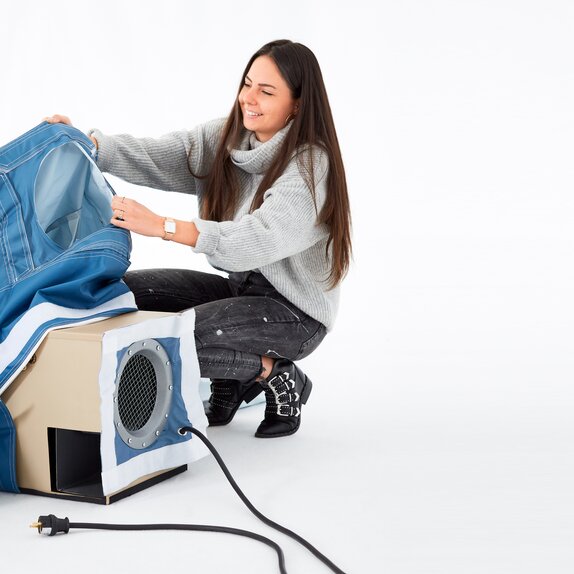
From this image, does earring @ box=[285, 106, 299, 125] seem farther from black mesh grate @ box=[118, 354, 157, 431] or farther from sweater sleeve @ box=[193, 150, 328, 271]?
black mesh grate @ box=[118, 354, 157, 431]

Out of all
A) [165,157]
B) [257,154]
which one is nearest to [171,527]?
[257,154]

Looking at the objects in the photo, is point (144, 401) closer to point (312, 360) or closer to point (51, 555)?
point (51, 555)

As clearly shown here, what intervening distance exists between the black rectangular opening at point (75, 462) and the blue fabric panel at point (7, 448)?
74 millimetres

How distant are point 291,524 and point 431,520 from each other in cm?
26

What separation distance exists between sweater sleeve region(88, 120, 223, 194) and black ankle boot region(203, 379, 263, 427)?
0.53 m

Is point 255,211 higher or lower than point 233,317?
higher

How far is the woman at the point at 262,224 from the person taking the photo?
6.79 ft

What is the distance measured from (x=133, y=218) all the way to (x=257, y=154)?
0.48 metres

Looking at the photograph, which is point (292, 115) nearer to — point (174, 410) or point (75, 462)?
point (174, 410)

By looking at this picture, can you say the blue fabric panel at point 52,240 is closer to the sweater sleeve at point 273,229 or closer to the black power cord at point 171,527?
the sweater sleeve at point 273,229

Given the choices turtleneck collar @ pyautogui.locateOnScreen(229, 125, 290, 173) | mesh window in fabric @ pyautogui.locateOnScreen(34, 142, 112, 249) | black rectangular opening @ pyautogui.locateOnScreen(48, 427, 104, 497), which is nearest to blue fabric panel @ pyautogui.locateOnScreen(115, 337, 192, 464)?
black rectangular opening @ pyautogui.locateOnScreen(48, 427, 104, 497)

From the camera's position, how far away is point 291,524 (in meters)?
1.61

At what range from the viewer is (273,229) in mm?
1995

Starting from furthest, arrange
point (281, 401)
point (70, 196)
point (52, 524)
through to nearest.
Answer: point (281, 401)
point (70, 196)
point (52, 524)
